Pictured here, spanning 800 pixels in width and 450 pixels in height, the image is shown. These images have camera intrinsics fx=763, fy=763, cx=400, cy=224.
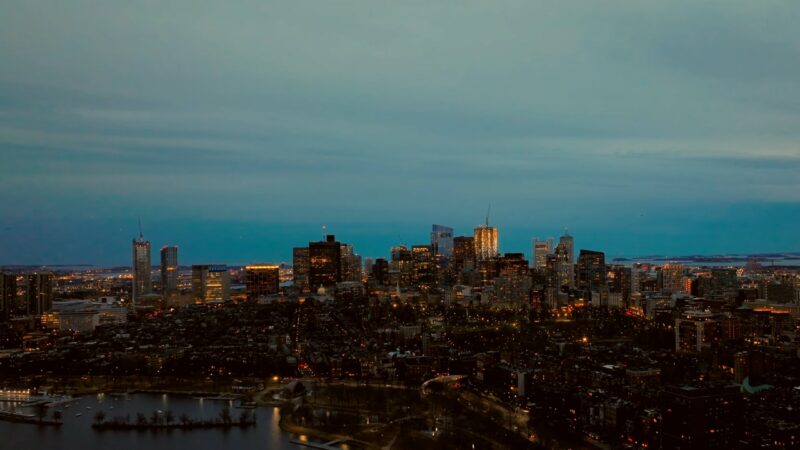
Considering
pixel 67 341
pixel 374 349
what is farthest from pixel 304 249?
pixel 374 349

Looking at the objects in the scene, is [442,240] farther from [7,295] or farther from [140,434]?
[140,434]

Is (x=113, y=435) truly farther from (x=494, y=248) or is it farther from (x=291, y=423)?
(x=494, y=248)

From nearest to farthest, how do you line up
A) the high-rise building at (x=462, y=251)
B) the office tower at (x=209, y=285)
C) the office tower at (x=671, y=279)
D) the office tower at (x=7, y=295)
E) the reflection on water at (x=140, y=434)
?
the reflection on water at (x=140, y=434) → the office tower at (x=7, y=295) → the office tower at (x=209, y=285) → the office tower at (x=671, y=279) → the high-rise building at (x=462, y=251)

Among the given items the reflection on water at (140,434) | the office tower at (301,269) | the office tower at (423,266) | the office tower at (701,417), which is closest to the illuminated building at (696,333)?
the office tower at (701,417)

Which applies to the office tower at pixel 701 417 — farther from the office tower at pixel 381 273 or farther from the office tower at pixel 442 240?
the office tower at pixel 442 240

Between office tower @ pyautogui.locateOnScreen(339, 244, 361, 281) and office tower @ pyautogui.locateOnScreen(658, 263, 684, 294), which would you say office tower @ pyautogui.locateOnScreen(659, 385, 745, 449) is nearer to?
office tower @ pyautogui.locateOnScreen(658, 263, 684, 294)

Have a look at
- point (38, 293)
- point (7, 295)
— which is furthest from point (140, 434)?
point (7, 295)

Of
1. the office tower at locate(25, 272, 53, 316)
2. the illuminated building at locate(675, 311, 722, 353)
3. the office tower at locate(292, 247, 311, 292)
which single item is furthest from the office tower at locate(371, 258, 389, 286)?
the illuminated building at locate(675, 311, 722, 353)
